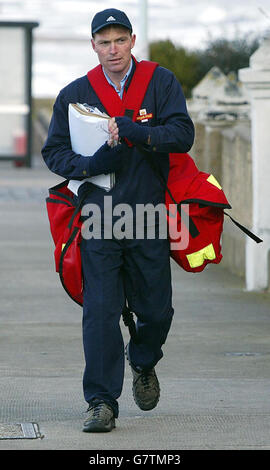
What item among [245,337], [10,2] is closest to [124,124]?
[245,337]

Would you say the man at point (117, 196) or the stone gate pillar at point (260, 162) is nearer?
the man at point (117, 196)

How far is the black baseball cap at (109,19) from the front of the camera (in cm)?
602

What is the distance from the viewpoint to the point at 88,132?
19.9 ft

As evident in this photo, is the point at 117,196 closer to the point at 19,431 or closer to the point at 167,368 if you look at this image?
the point at 19,431

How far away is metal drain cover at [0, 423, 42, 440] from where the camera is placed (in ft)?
19.5

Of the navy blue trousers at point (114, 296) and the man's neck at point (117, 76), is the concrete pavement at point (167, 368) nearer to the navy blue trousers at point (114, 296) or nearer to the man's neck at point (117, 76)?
the navy blue trousers at point (114, 296)

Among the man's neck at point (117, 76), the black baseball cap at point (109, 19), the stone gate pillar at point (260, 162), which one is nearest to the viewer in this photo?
the black baseball cap at point (109, 19)

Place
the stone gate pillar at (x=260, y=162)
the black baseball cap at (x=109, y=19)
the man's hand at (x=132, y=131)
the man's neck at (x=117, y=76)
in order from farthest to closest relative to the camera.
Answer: the stone gate pillar at (x=260, y=162), the man's neck at (x=117, y=76), the black baseball cap at (x=109, y=19), the man's hand at (x=132, y=131)

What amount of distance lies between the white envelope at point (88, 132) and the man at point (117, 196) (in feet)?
0.15

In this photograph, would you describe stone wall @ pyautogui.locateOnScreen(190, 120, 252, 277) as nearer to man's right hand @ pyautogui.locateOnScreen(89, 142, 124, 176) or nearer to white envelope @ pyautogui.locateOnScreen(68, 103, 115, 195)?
white envelope @ pyautogui.locateOnScreen(68, 103, 115, 195)

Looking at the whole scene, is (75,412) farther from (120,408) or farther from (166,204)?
(166,204)

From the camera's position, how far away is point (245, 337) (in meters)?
8.96

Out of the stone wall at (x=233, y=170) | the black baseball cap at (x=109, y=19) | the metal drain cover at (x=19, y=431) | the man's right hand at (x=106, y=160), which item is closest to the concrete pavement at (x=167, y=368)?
the metal drain cover at (x=19, y=431)

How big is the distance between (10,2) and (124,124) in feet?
145
